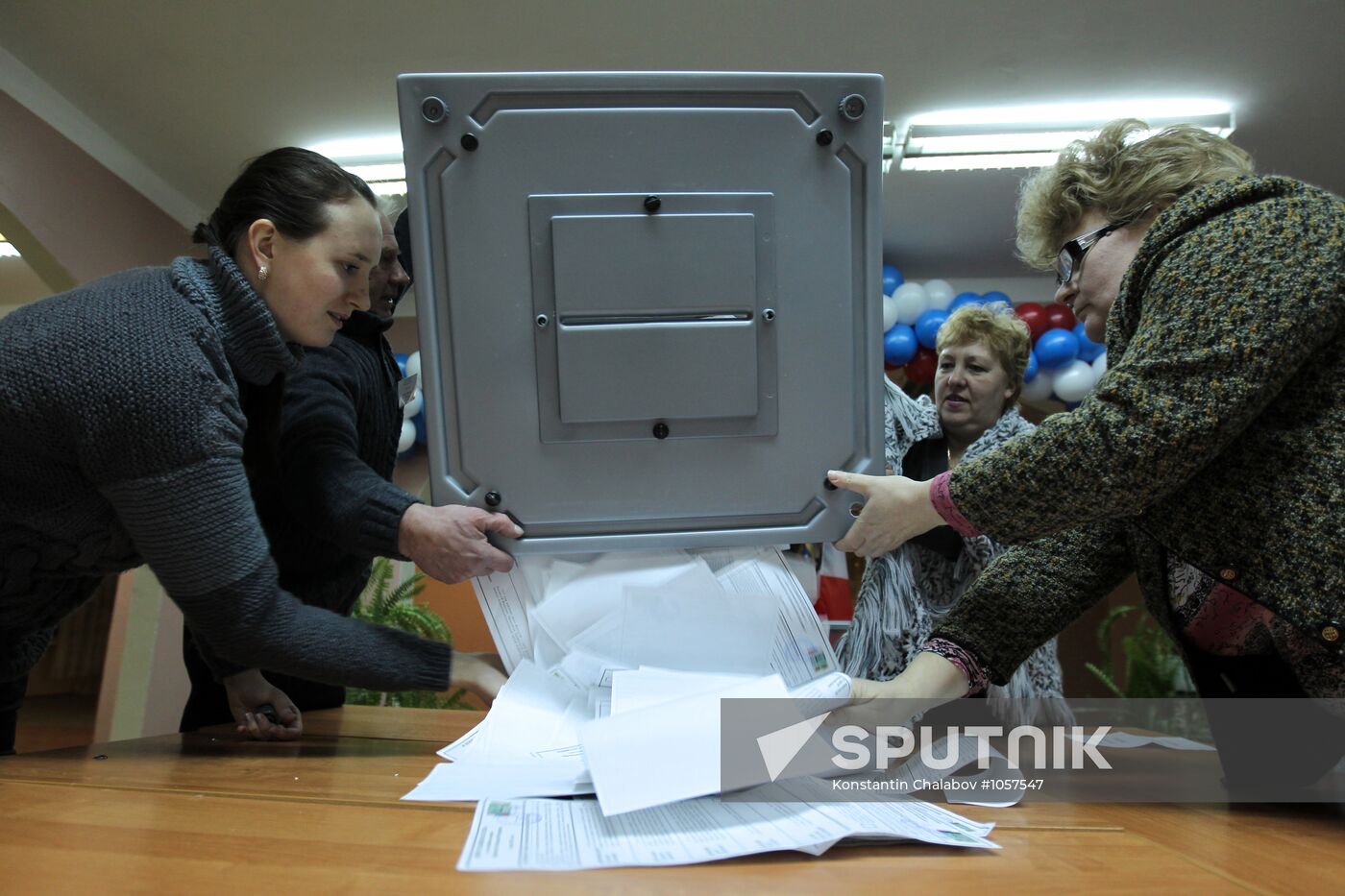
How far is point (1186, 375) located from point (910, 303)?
11.1 ft

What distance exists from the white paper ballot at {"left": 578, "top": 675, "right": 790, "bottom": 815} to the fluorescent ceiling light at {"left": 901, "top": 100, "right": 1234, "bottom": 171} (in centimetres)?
330

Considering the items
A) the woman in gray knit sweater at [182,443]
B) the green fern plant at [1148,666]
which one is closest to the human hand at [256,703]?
the woman in gray knit sweater at [182,443]

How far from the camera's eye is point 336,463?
1.08 metres

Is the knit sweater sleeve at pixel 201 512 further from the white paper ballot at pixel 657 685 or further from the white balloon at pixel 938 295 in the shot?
the white balloon at pixel 938 295

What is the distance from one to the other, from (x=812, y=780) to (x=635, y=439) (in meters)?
0.35

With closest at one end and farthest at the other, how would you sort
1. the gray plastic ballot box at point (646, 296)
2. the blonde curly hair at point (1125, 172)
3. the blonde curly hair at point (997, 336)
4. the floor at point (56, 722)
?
the gray plastic ballot box at point (646, 296) → the blonde curly hair at point (1125, 172) → the blonde curly hair at point (997, 336) → the floor at point (56, 722)

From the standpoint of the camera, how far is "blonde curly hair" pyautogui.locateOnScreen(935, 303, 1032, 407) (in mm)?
2176

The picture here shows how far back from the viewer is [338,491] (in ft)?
3.43

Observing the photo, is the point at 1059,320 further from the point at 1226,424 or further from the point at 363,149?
the point at 1226,424

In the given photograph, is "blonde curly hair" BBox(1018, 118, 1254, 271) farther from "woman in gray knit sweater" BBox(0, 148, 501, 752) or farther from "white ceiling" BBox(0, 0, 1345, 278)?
"white ceiling" BBox(0, 0, 1345, 278)

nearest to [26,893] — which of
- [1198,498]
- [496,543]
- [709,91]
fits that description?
[496,543]

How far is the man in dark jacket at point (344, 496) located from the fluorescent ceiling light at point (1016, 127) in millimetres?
2828

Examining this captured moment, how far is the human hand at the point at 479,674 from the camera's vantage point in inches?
37.2

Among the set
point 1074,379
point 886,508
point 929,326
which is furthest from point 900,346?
point 886,508
